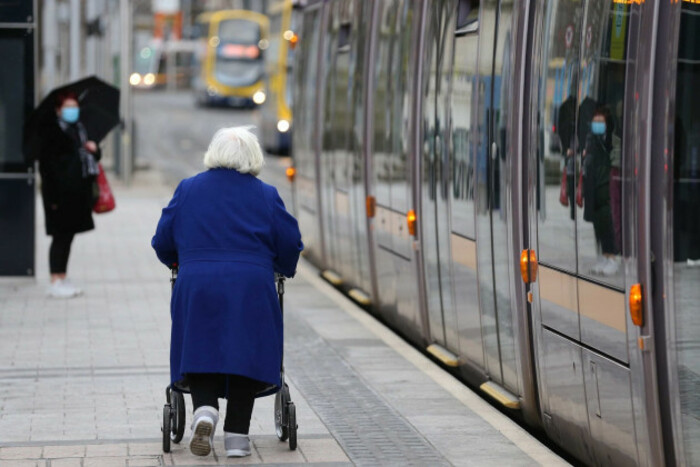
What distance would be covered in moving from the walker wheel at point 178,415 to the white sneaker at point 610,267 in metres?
2.05

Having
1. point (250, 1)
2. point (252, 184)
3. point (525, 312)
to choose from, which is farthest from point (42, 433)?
point (250, 1)

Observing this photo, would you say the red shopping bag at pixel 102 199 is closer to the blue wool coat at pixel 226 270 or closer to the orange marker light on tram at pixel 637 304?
the blue wool coat at pixel 226 270

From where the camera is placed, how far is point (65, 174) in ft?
42.0

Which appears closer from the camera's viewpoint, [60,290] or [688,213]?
[688,213]

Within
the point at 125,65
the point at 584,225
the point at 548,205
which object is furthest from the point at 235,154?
the point at 125,65

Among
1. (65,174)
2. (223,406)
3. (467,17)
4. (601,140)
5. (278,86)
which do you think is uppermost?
(467,17)

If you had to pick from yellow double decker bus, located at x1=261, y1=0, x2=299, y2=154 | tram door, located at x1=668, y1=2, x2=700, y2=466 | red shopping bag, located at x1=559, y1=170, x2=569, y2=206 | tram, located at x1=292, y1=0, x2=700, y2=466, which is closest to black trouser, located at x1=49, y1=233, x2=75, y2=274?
tram, located at x1=292, y1=0, x2=700, y2=466

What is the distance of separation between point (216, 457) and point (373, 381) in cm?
226

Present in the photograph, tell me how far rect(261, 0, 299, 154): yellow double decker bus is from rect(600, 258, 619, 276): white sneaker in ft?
96.5

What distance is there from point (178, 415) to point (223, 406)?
4.05 feet

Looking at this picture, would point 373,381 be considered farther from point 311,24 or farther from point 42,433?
point 311,24

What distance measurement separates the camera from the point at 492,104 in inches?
328

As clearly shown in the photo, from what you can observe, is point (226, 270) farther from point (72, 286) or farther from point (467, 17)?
point (72, 286)

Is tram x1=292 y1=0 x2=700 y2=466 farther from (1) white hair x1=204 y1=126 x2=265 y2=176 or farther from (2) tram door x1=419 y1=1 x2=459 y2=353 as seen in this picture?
(1) white hair x1=204 y1=126 x2=265 y2=176
